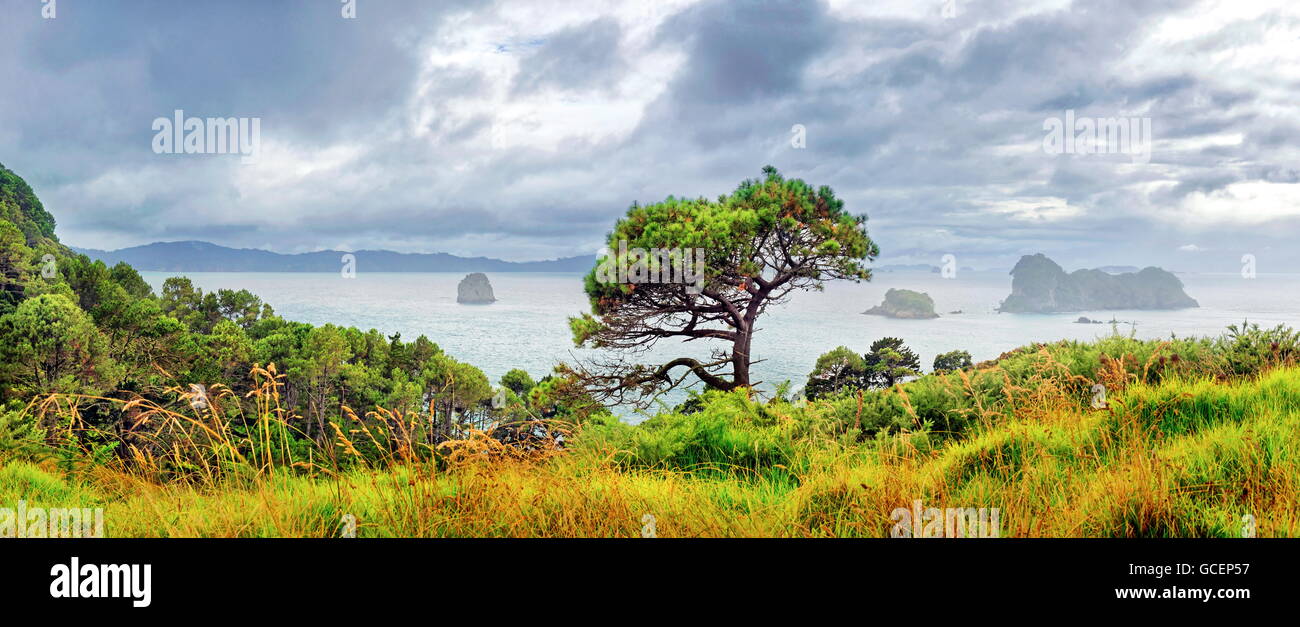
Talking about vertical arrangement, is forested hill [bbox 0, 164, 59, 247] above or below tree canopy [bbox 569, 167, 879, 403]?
above

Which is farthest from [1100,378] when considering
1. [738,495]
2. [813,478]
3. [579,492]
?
[579,492]

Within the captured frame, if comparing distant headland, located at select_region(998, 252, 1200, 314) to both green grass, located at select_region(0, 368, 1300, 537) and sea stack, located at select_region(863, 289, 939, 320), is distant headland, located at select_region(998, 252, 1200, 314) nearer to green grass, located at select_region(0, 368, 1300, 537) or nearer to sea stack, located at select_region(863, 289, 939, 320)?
sea stack, located at select_region(863, 289, 939, 320)

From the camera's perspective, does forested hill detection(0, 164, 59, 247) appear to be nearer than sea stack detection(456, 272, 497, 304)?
Yes

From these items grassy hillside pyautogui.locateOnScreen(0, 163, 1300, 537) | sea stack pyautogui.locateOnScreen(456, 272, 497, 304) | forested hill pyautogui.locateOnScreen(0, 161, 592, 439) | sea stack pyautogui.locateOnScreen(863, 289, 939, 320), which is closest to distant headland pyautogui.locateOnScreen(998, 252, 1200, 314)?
sea stack pyautogui.locateOnScreen(863, 289, 939, 320)

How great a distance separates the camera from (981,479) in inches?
149

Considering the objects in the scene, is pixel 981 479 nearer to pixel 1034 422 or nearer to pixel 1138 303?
pixel 1034 422

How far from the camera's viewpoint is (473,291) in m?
167

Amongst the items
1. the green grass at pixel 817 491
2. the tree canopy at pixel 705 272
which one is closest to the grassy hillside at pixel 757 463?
the green grass at pixel 817 491


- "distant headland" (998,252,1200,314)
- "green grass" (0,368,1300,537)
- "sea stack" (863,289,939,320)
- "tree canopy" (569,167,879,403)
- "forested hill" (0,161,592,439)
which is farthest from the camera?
"distant headland" (998,252,1200,314)

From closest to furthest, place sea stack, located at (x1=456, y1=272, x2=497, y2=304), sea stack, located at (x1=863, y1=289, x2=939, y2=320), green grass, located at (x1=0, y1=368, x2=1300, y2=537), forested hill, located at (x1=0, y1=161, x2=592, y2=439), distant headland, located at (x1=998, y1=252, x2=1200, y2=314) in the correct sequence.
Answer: green grass, located at (x1=0, y1=368, x2=1300, y2=537) < forested hill, located at (x1=0, y1=161, x2=592, y2=439) < sea stack, located at (x1=863, y1=289, x2=939, y2=320) < distant headland, located at (x1=998, y1=252, x2=1200, y2=314) < sea stack, located at (x1=456, y1=272, x2=497, y2=304)

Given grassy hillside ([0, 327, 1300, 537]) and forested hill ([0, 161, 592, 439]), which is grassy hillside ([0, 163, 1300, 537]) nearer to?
grassy hillside ([0, 327, 1300, 537])

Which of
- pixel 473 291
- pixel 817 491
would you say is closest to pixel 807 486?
pixel 817 491

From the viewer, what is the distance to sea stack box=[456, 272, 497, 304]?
164 meters
